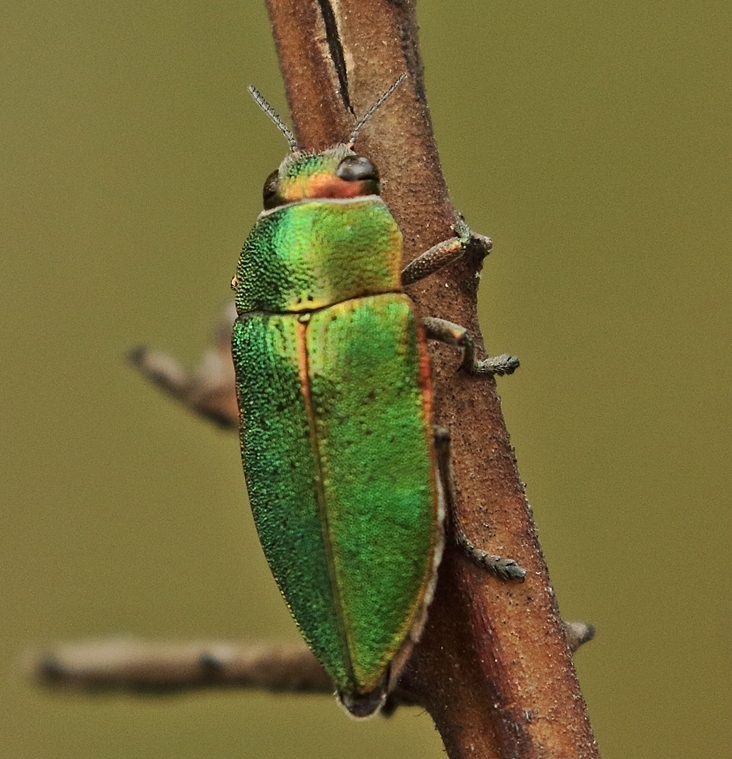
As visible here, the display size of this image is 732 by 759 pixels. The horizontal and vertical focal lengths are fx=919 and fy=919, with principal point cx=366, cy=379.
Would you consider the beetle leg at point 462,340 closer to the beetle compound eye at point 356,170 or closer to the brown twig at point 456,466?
the brown twig at point 456,466

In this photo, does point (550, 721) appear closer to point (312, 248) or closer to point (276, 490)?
point (276, 490)

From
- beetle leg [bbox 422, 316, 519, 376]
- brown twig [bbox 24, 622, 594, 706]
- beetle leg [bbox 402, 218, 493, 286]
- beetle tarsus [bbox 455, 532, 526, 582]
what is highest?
beetle leg [bbox 402, 218, 493, 286]

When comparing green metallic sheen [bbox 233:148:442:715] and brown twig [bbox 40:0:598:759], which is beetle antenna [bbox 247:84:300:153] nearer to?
green metallic sheen [bbox 233:148:442:715]


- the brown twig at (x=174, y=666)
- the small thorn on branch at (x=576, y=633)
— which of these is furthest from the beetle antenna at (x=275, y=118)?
the small thorn on branch at (x=576, y=633)

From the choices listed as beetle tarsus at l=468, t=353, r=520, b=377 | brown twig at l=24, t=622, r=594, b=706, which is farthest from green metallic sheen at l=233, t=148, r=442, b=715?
brown twig at l=24, t=622, r=594, b=706

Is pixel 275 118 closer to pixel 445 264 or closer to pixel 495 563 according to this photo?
pixel 445 264

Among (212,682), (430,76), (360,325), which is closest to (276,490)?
(360,325)
